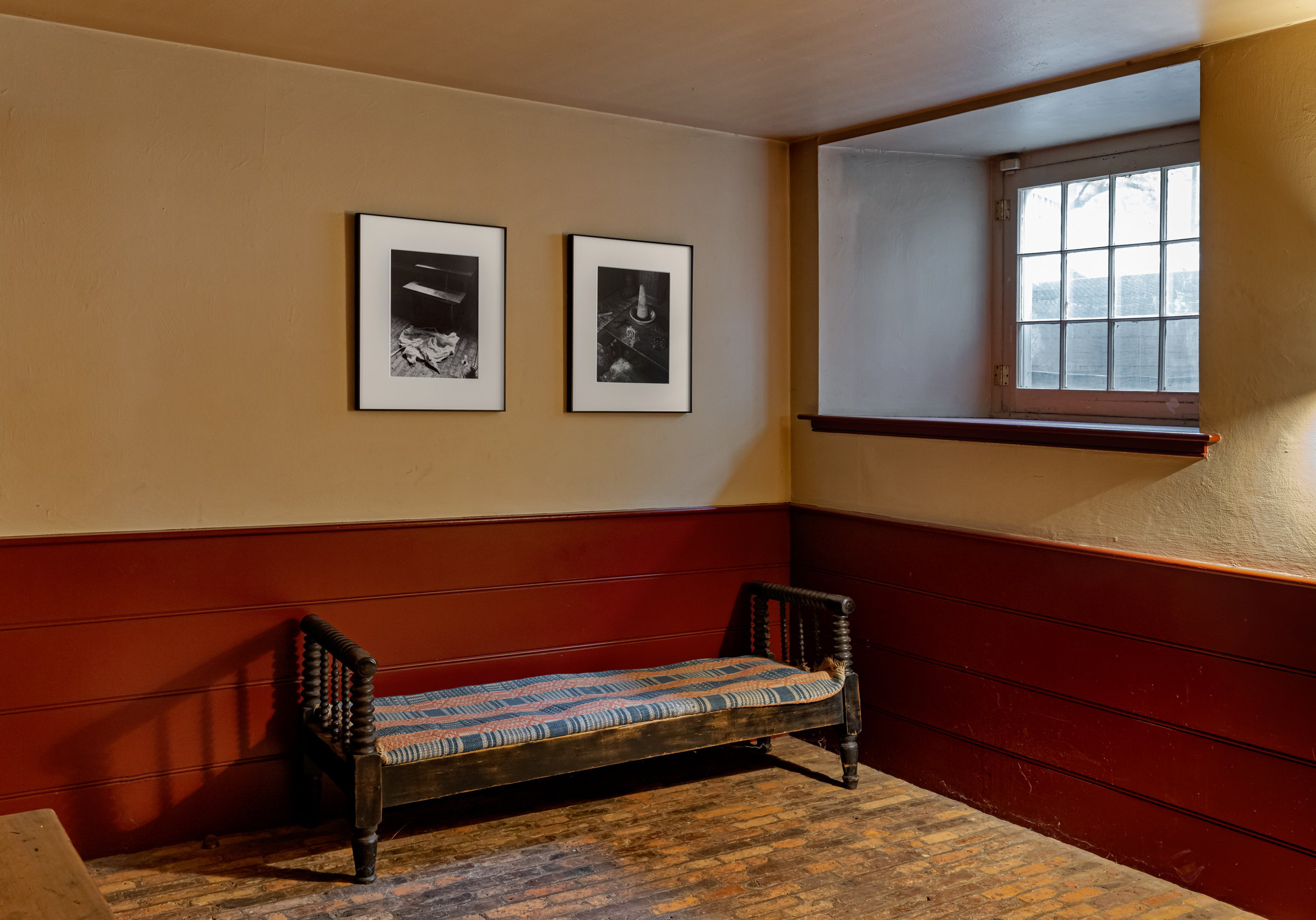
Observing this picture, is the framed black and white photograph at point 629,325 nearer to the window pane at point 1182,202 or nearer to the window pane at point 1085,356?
the window pane at point 1085,356

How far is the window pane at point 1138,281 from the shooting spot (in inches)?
169

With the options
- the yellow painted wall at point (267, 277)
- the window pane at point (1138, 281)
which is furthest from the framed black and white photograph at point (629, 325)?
the window pane at point (1138, 281)

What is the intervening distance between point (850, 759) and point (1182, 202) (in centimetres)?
263

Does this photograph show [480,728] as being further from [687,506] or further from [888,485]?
[888,485]

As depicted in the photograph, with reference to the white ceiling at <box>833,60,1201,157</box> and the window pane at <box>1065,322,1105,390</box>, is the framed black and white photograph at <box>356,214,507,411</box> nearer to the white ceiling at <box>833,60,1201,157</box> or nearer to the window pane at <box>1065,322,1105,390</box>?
the white ceiling at <box>833,60,1201,157</box>

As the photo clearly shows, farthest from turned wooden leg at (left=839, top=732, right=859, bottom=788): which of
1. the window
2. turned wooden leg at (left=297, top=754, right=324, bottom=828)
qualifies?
turned wooden leg at (left=297, top=754, right=324, bottom=828)

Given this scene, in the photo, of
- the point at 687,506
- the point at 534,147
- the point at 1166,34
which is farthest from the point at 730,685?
the point at 1166,34

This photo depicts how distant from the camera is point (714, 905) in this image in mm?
3248

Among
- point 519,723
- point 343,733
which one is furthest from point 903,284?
point 343,733

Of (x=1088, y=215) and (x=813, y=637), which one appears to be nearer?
(x=1088, y=215)

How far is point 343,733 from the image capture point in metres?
3.44

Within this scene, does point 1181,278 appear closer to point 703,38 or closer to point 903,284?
point 903,284

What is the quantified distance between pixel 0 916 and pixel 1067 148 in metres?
4.61

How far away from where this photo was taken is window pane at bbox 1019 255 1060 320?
15.4ft
